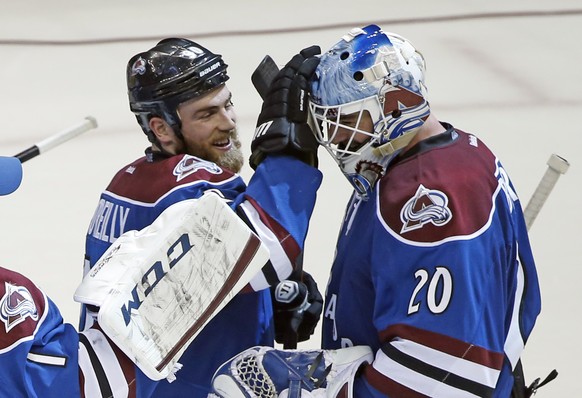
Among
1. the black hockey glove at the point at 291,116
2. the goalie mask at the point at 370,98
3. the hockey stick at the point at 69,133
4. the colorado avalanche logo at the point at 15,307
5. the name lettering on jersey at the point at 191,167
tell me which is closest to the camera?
the colorado avalanche logo at the point at 15,307

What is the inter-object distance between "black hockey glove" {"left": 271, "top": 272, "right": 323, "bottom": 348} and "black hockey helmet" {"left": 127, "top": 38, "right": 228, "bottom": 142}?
0.41 m

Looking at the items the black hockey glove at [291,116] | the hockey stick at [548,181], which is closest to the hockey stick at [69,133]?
the hockey stick at [548,181]

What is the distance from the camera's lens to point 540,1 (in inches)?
286

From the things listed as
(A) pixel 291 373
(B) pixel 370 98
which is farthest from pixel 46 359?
(B) pixel 370 98

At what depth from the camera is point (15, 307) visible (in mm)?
1842

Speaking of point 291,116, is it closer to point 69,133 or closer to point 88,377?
point 88,377

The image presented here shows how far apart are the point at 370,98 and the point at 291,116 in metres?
0.18

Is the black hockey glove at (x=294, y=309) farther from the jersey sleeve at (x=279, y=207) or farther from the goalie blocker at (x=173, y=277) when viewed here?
the goalie blocker at (x=173, y=277)

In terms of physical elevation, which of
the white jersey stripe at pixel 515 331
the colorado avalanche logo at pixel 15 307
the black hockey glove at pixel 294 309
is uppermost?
the colorado avalanche logo at pixel 15 307

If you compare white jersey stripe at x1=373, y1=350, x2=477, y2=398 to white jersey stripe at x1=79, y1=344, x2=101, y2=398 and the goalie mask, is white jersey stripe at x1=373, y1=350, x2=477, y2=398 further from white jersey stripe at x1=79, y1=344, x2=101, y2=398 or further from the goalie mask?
white jersey stripe at x1=79, y1=344, x2=101, y2=398

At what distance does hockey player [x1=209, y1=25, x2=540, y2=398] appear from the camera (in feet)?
6.15

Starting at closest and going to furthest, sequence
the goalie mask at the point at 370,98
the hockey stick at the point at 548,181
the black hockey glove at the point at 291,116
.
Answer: the goalie mask at the point at 370,98
the black hockey glove at the point at 291,116
the hockey stick at the point at 548,181

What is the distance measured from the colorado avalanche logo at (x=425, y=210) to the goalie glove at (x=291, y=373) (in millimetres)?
264

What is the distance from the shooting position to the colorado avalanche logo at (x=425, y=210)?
188 centimetres
